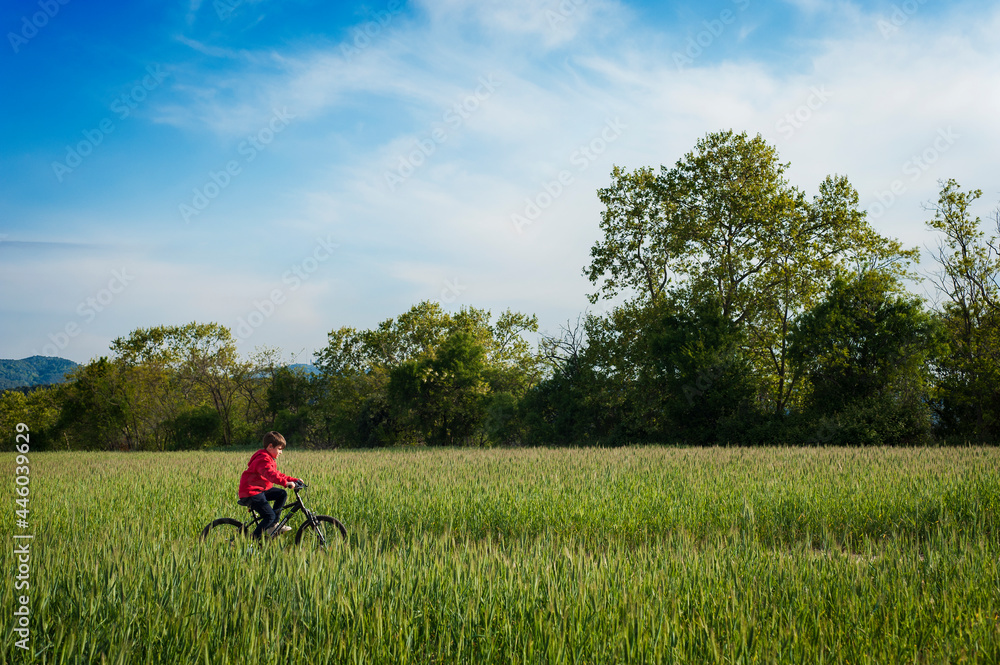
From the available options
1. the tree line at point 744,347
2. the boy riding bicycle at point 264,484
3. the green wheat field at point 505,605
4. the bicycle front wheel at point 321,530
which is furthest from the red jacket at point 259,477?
the tree line at point 744,347

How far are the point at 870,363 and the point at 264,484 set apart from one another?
74.0 ft

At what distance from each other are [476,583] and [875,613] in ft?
8.57

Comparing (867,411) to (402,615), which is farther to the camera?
(867,411)

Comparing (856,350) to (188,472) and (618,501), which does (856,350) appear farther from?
(188,472)

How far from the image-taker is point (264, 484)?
6.42 metres

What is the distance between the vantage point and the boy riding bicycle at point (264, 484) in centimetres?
632

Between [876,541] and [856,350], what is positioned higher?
[856,350]

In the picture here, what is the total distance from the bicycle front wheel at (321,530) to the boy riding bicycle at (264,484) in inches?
7.0

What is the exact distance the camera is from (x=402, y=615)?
11.1 feet

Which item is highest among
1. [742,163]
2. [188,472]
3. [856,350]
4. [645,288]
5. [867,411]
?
[742,163]

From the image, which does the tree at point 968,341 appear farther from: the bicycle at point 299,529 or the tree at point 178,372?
the tree at point 178,372

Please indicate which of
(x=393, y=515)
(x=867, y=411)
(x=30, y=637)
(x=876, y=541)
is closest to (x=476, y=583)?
(x=30, y=637)

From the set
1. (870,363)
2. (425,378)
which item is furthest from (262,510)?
(425,378)

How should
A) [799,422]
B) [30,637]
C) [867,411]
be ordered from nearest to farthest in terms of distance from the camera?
[30,637] < [867,411] < [799,422]
